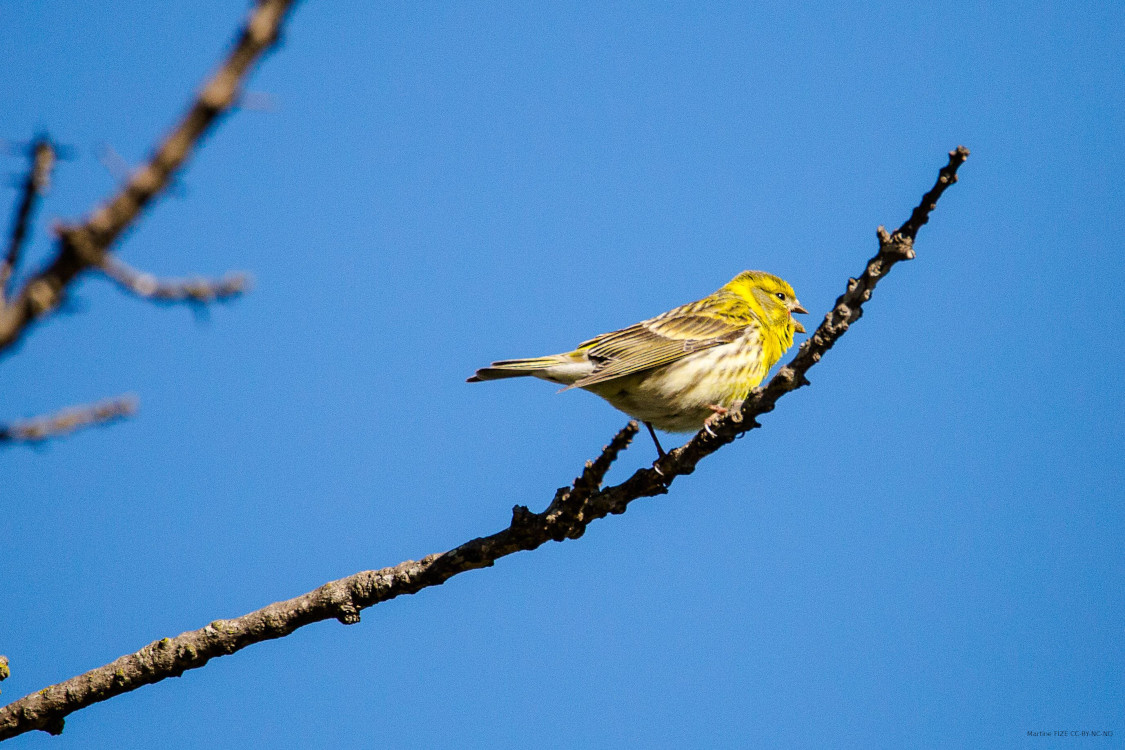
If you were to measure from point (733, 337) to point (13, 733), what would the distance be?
6.02 meters

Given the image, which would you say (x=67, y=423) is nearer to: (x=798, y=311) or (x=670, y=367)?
(x=670, y=367)

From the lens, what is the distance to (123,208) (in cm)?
154

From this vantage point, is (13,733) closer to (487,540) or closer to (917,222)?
(487,540)

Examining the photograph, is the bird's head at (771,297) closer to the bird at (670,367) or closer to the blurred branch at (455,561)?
the bird at (670,367)

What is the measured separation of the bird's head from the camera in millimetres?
9648

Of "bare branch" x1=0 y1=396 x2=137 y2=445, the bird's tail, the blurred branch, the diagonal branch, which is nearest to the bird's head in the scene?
the bird's tail

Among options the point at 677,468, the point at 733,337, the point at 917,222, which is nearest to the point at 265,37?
the point at 917,222

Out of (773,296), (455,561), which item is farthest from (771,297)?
(455,561)

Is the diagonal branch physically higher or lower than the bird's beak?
lower

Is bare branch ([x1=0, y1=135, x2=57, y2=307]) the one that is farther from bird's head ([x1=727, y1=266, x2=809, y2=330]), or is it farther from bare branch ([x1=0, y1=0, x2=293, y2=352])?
bird's head ([x1=727, y1=266, x2=809, y2=330])

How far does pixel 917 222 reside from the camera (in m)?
3.98

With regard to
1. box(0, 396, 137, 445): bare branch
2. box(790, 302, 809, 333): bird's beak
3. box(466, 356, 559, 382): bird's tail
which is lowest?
box(0, 396, 137, 445): bare branch

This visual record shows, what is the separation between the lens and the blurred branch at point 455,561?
458 centimetres

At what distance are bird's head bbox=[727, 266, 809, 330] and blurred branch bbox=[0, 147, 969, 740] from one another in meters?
4.19
